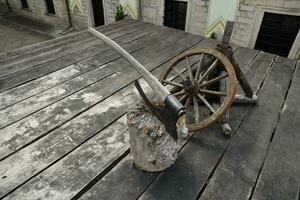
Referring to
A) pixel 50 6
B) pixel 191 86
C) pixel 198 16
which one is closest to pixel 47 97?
pixel 191 86

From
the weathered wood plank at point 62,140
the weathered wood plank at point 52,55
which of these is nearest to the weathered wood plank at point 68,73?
the weathered wood plank at point 52,55

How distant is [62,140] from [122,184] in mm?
687

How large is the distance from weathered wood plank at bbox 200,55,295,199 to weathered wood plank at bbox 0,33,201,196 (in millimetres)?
1062

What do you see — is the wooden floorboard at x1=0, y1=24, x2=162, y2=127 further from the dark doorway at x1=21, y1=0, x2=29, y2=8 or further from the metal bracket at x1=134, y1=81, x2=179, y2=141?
the dark doorway at x1=21, y1=0, x2=29, y2=8

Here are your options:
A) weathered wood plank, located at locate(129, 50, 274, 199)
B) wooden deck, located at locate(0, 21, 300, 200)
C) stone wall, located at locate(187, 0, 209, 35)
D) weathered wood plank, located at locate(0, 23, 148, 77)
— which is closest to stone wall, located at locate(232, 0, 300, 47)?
stone wall, located at locate(187, 0, 209, 35)

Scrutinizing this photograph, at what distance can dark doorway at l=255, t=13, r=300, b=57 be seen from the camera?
4201 millimetres

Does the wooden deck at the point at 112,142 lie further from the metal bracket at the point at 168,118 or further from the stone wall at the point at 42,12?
the stone wall at the point at 42,12

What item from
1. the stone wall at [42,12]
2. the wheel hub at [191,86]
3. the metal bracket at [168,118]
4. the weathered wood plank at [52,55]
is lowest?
the stone wall at [42,12]

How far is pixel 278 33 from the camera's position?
4.42 metres

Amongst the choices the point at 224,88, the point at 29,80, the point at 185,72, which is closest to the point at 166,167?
the point at 224,88

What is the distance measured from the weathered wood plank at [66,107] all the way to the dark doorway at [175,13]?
10.4ft

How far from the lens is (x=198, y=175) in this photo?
1.48 meters

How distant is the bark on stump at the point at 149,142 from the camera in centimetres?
132

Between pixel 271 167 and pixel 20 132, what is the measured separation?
2094 millimetres
